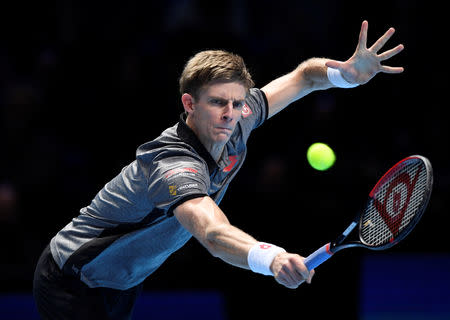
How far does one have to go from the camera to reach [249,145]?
650 centimetres

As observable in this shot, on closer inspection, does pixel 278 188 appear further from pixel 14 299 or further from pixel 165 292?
pixel 14 299

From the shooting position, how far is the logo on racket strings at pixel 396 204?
10.4 feet

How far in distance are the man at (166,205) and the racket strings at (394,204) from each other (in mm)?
726

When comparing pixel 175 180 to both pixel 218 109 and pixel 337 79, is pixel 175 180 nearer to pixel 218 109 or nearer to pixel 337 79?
pixel 218 109

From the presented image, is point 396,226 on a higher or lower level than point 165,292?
higher

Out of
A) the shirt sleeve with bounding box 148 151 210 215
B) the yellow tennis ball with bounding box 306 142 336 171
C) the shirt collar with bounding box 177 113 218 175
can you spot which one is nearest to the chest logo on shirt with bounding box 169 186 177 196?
the shirt sleeve with bounding box 148 151 210 215

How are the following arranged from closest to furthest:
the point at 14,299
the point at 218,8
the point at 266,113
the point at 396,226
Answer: the point at 396,226, the point at 266,113, the point at 14,299, the point at 218,8

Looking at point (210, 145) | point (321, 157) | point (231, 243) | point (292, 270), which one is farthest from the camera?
point (321, 157)

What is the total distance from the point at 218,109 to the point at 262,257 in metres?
0.88

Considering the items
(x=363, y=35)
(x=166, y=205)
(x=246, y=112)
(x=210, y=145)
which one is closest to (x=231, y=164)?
(x=210, y=145)

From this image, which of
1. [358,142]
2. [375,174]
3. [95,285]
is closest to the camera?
[95,285]

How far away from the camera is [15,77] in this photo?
6965mm

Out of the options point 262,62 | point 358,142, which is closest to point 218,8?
point 262,62

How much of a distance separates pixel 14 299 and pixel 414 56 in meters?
4.64
